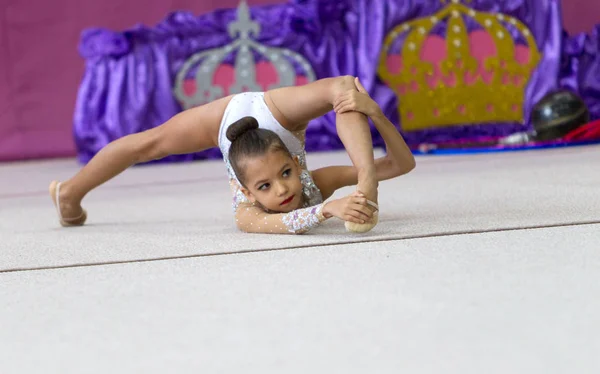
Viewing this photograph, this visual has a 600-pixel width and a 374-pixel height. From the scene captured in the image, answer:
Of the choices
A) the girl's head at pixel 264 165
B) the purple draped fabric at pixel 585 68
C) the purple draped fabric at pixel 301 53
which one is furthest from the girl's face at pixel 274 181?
the purple draped fabric at pixel 585 68

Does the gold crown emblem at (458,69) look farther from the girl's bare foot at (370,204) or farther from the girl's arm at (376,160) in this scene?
the girl's bare foot at (370,204)

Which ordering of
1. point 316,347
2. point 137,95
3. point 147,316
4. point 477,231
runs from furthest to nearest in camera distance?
point 137,95, point 477,231, point 147,316, point 316,347

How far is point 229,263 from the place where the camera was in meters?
1.51

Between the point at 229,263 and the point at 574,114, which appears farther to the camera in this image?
the point at 574,114

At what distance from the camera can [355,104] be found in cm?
177

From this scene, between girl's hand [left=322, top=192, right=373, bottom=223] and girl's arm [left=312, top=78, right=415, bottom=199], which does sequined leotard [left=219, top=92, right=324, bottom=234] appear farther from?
girl's hand [left=322, top=192, right=373, bottom=223]

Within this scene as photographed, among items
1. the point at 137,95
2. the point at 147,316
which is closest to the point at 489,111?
the point at 137,95

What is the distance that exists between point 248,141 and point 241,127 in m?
0.04

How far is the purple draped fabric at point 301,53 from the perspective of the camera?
4738 millimetres

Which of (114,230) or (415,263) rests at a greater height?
(415,263)

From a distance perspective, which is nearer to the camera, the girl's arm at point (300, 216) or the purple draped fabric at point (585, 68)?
the girl's arm at point (300, 216)

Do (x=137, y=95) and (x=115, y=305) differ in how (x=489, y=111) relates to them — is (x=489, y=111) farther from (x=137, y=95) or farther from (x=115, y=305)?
(x=115, y=305)

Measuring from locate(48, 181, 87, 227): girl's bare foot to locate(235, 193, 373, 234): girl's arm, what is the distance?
58cm

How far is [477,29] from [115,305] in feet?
Result: 13.2
